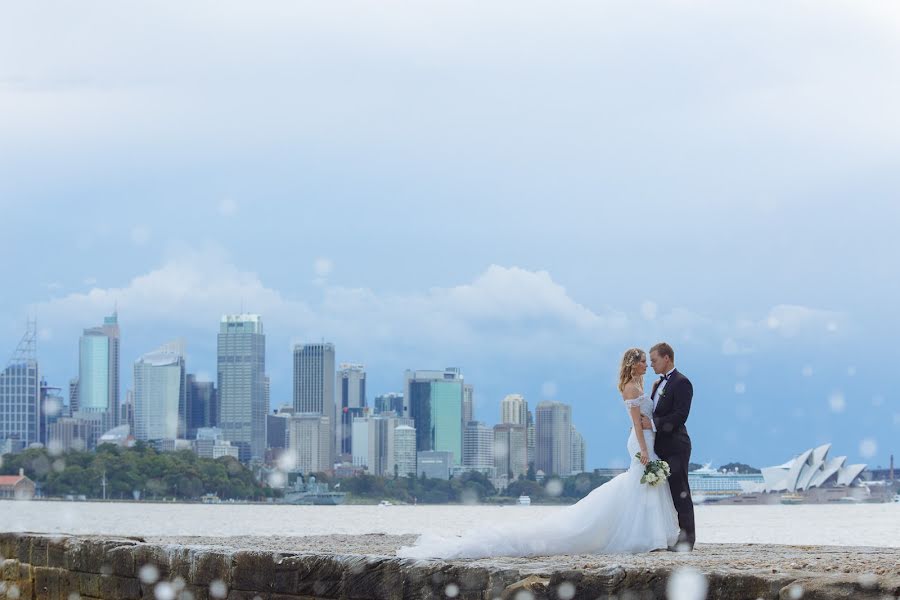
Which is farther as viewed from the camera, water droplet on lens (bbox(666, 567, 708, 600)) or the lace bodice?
the lace bodice

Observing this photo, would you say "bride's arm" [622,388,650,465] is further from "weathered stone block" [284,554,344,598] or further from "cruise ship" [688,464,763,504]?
"cruise ship" [688,464,763,504]

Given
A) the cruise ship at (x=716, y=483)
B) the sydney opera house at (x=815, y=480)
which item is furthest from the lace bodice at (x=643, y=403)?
the cruise ship at (x=716, y=483)

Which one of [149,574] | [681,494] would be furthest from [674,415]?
[149,574]

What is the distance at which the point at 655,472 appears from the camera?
9664 mm

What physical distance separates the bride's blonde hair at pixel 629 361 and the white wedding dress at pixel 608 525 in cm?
18

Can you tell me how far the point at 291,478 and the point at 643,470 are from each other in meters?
131

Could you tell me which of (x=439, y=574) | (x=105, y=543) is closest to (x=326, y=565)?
(x=439, y=574)

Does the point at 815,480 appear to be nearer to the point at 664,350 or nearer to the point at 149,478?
the point at 149,478

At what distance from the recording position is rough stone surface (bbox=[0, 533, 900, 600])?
5820mm

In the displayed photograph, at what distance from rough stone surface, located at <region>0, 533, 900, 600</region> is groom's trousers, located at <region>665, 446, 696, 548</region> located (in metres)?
0.19

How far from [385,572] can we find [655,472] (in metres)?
3.01

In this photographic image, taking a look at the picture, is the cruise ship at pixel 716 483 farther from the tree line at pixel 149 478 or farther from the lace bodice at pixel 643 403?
the lace bodice at pixel 643 403

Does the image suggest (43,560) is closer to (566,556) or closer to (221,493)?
(566,556)

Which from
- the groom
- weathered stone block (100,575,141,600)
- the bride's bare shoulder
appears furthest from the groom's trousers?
weathered stone block (100,575,141,600)
